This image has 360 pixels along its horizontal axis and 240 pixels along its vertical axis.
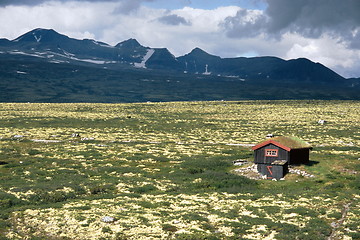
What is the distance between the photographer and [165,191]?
4178cm

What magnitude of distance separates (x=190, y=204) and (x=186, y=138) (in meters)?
52.7

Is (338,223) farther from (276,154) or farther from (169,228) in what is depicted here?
(276,154)

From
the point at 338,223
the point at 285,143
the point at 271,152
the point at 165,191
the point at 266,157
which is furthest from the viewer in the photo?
the point at 285,143

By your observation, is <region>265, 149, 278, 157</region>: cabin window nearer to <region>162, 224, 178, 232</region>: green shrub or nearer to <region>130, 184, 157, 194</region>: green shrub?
<region>130, 184, 157, 194</region>: green shrub

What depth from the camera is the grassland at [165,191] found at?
28.0 metres

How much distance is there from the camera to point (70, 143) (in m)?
76.8

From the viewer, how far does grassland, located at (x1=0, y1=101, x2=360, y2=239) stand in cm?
2800

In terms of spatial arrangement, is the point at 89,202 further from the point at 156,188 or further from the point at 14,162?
the point at 14,162

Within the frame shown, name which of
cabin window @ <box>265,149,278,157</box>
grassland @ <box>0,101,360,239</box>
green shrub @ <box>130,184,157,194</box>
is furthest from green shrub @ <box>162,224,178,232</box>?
cabin window @ <box>265,149,278,157</box>

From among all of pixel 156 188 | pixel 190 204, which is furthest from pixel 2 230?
pixel 156 188

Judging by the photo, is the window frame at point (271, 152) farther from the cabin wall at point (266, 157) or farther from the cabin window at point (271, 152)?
the cabin wall at point (266, 157)

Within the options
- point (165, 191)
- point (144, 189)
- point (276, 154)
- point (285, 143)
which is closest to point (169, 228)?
point (165, 191)

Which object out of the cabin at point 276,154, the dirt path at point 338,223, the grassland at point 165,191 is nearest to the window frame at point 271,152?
the cabin at point 276,154

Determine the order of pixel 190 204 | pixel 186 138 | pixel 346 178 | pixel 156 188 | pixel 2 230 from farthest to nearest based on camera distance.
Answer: pixel 186 138 < pixel 346 178 < pixel 156 188 < pixel 190 204 < pixel 2 230
